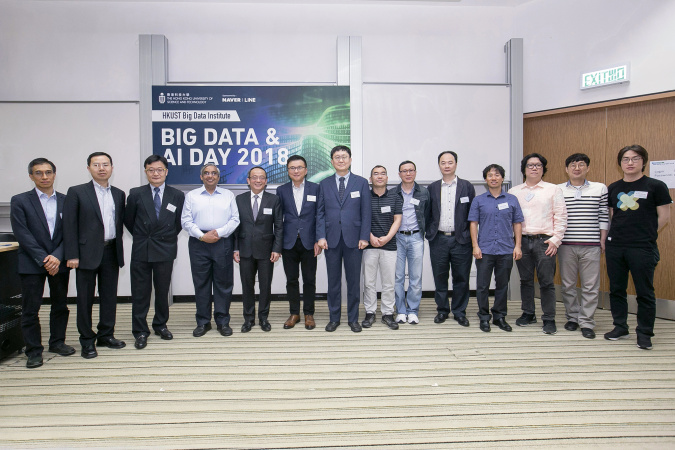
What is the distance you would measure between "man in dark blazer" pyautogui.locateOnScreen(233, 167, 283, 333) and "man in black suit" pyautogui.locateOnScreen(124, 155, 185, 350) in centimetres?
60

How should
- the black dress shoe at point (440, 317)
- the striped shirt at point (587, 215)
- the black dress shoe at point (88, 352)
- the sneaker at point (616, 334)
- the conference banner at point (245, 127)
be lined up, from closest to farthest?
the black dress shoe at point (88, 352) < the sneaker at point (616, 334) < the striped shirt at point (587, 215) < the black dress shoe at point (440, 317) < the conference banner at point (245, 127)

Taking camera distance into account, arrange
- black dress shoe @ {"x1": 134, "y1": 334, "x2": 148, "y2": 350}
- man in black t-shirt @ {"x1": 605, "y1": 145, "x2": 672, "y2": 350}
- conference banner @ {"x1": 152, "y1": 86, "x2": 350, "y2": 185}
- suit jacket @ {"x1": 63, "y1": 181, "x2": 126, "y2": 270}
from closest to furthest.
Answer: suit jacket @ {"x1": 63, "y1": 181, "x2": 126, "y2": 270} < man in black t-shirt @ {"x1": 605, "y1": 145, "x2": 672, "y2": 350} < black dress shoe @ {"x1": 134, "y1": 334, "x2": 148, "y2": 350} < conference banner @ {"x1": 152, "y1": 86, "x2": 350, "y2": 185}

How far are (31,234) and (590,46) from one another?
602 centimetres

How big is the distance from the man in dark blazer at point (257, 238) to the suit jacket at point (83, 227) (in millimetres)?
1144

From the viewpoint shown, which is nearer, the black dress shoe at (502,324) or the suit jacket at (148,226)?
the suit jacket at (148,226)

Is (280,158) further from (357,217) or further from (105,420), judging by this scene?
(105,420)

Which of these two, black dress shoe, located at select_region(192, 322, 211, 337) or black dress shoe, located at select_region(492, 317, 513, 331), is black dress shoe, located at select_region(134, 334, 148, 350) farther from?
black dress shoe, located at select_region(492, 317, 513, 331)

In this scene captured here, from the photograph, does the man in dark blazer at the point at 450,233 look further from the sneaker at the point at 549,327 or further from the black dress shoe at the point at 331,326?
the black dress shoe at the point at 331,326

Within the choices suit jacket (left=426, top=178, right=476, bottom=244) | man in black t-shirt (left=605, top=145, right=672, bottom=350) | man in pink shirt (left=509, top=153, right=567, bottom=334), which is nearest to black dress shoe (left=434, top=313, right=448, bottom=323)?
suit jacket (left=426, top=178, right=476, bottom=244)

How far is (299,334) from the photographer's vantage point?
3873mm

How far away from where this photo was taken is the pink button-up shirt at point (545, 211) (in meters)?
3.76

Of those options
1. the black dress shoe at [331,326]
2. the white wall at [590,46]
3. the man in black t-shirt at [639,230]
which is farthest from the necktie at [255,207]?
the white wall at [590,46]

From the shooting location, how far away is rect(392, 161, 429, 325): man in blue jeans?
4074 mm

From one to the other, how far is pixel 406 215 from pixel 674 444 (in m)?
2.58
